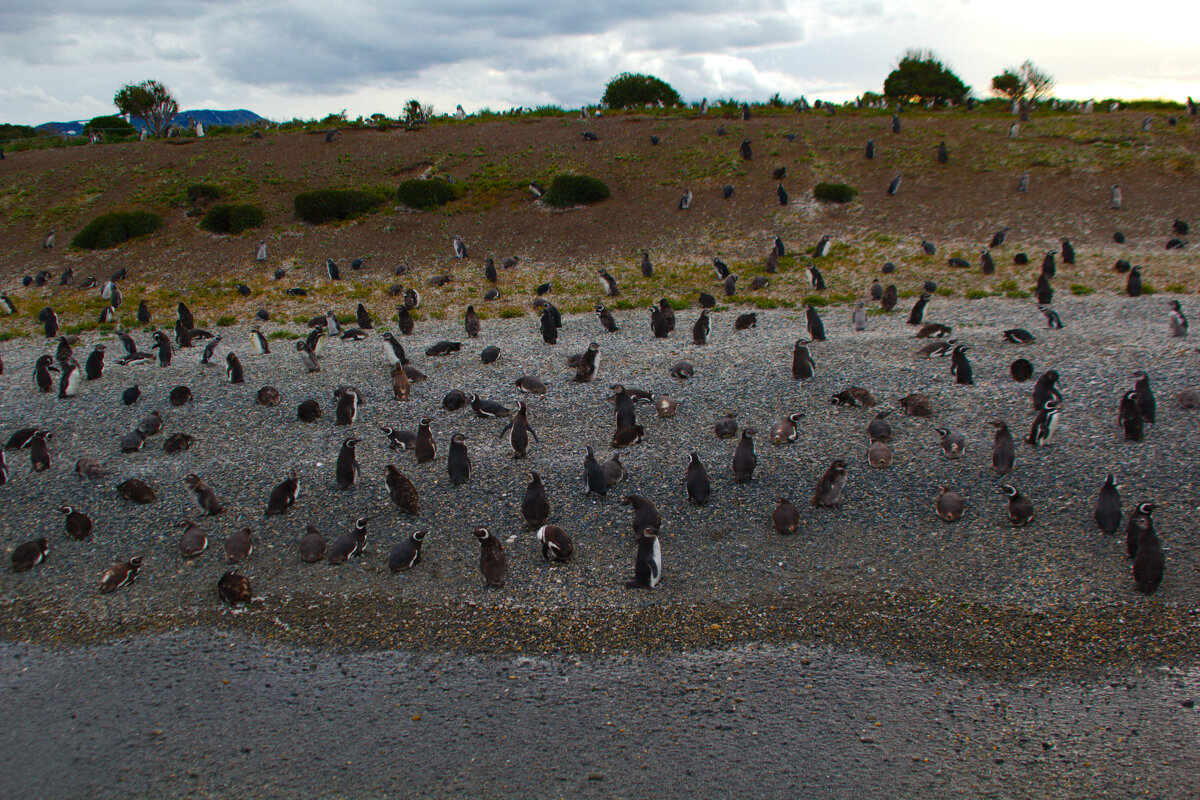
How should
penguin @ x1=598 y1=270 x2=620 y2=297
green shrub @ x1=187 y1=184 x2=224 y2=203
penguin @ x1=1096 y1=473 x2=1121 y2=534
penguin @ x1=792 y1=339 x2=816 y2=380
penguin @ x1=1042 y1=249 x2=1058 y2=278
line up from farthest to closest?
green shrub @ x1=187 y1=184 x2=224 y2=203
penguin @ x1=598 y1=270 x2=620 y2=297
penguin @ x1=1042 y1=249 x2=1058 y2=278
penguin @ x1=792 y1=339 x2=816 y2=380
penguin @ x1=1096 y1=473 x2=1121 y2=534

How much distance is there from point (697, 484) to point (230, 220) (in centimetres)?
3111

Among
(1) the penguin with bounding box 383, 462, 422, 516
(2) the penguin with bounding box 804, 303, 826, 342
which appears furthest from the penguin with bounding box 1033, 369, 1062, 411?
(1) the penguin with bounding box 383, 462, 422, 516

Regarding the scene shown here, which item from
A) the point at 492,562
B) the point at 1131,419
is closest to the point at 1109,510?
the point at 1131,419

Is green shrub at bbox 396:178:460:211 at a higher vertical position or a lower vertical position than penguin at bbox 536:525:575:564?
higher

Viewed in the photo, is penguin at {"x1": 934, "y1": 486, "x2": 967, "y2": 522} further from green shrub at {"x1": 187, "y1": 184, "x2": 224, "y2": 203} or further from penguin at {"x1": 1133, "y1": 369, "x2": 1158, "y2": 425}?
green shrub at {"x1": 187, "y1": 184, "x2": 224, "y2": 203}

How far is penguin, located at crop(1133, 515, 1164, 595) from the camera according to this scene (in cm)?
881

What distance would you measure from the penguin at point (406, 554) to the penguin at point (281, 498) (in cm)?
272

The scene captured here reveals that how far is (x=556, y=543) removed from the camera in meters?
10.4

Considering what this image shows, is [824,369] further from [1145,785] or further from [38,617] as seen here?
[38,617]

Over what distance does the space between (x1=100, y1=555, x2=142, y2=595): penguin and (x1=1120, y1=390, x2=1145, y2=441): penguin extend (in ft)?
55.1

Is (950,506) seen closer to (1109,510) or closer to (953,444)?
(1109,510)

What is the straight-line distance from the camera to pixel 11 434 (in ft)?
52.7

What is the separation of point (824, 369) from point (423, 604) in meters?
11.7

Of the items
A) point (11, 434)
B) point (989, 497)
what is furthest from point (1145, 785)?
point (11, 434)
